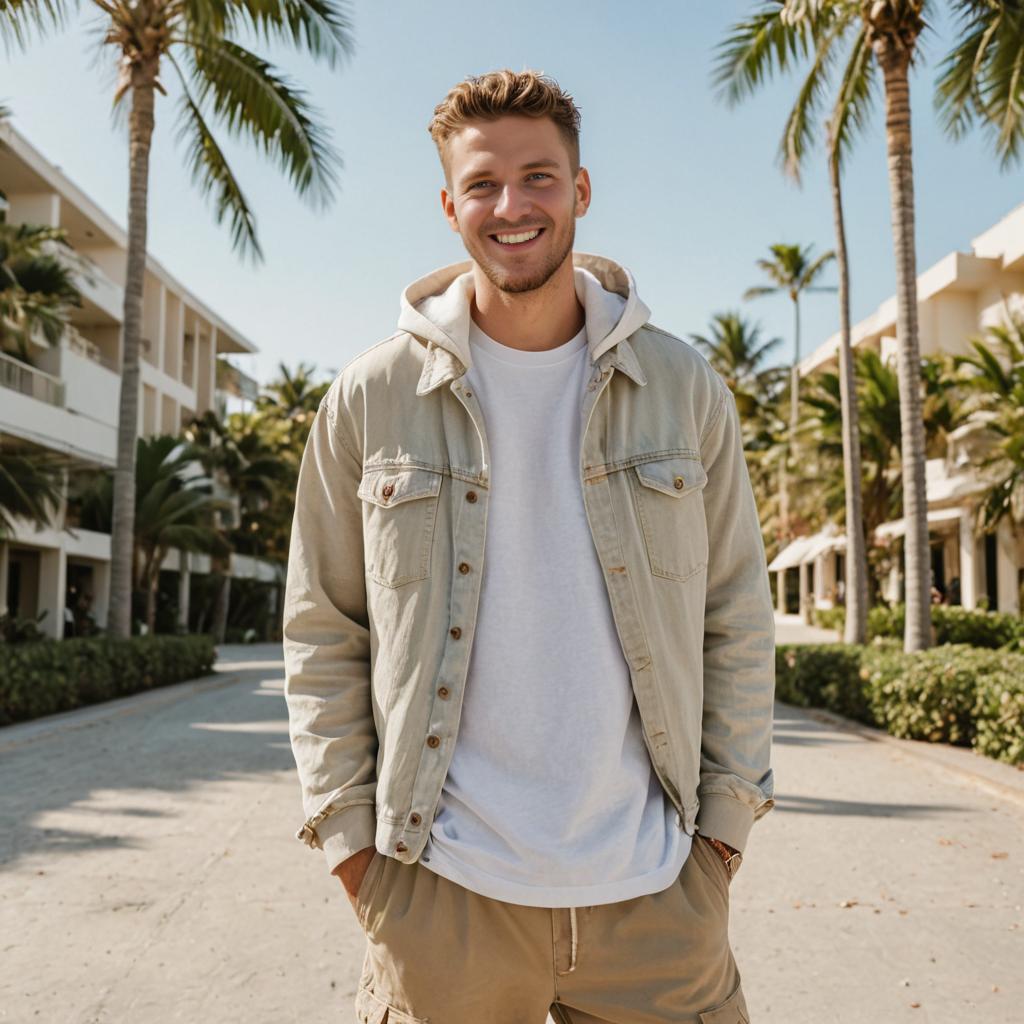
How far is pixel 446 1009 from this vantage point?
1.90m

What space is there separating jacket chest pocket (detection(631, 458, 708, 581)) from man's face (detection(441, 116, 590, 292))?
42cm

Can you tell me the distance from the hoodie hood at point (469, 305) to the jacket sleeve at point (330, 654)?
0.86 feet

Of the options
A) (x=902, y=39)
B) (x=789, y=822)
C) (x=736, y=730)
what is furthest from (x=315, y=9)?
(x=736, y=730)

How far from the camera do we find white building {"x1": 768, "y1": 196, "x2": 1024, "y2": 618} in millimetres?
28453

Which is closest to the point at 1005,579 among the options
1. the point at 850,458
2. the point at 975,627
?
the point at 975,627

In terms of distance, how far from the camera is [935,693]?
38.4ft

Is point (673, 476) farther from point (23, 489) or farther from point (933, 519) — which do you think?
point (933, 519)

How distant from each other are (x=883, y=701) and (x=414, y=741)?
11946 mm

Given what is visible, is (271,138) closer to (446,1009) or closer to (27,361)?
(27,361)

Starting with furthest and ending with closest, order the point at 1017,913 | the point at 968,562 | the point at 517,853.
Result: 1. the point at 968,562
2. the point at 1017,913
3. the point at 517,853

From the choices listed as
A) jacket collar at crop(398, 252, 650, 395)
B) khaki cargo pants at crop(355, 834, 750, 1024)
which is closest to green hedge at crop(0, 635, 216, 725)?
jacket collar at crop(398, 252, 650, 395)

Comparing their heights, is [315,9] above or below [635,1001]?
above

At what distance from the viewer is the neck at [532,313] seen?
2193 mm

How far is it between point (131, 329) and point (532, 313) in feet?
55.3
